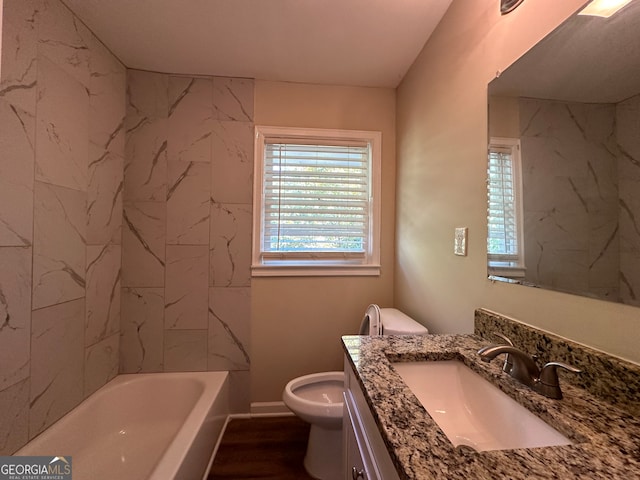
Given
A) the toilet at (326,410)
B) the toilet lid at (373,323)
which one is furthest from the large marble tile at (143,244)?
the toilet lid at (373,323)

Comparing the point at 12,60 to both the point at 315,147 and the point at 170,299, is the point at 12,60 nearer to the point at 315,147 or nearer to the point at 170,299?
the point at 170,299

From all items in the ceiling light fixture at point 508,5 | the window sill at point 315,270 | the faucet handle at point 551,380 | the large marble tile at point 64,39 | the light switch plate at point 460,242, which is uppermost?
the large marble tile at point 64,39

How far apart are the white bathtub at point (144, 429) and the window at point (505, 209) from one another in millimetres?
1496

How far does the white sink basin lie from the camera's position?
60 centimetres

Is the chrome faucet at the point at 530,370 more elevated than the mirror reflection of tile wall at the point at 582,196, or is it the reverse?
the mirror reflection of tile wall at the point at 582,196

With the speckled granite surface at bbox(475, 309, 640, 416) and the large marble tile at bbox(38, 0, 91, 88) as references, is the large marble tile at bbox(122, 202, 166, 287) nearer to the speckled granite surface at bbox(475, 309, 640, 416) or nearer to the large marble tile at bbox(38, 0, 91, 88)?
the large marble tile at bbox(38, 0, 91, 88)

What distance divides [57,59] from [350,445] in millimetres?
2173

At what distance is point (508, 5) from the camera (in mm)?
885

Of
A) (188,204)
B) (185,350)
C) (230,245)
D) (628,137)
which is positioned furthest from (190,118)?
(628,137)

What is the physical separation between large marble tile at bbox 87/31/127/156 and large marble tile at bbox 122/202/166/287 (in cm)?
41

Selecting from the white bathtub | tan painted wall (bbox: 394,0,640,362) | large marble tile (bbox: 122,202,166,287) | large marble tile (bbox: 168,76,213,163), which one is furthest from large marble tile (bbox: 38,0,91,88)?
tan painted wall (bbox: 394,0,640,362)

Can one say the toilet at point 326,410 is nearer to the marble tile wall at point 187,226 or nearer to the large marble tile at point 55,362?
the marble tile wall at point 187,226

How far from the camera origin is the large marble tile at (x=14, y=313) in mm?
1052

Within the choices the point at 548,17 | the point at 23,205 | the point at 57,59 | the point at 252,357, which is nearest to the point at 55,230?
the point at 23,205
